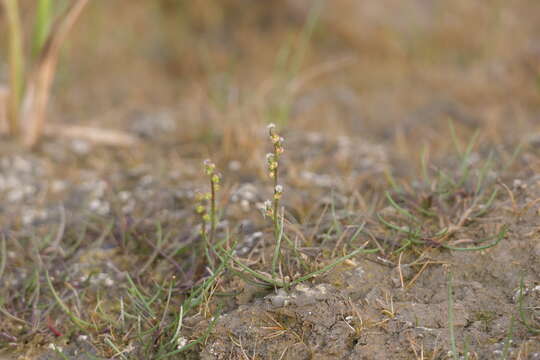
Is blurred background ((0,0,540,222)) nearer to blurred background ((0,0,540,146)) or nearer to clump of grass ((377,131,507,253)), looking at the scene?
blurred background ((0,0,540,146))

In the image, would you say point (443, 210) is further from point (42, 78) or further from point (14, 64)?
point (14, 64)

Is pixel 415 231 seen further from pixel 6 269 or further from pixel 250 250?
pixel 6 269

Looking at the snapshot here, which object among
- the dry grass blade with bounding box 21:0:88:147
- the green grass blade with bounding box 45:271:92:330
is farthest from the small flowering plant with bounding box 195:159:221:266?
the dry grass blade with bounding box 21:0:88:147

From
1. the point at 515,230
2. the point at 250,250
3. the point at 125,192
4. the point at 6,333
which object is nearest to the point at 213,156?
the point at 125,192

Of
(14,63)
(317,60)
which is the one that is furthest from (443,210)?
(317,60)

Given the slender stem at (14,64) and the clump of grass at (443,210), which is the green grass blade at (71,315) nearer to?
the clump of grass at (443,210)

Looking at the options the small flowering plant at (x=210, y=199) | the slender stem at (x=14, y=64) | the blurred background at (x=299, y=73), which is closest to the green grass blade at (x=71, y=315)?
the small flowering plant at (x=210, y=199)

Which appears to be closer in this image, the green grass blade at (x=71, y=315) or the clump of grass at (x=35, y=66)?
the green grass blade at (x=71, y=315)

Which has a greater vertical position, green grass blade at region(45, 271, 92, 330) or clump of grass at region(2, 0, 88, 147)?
clump of grass at region(2, 0, 88, 147)
